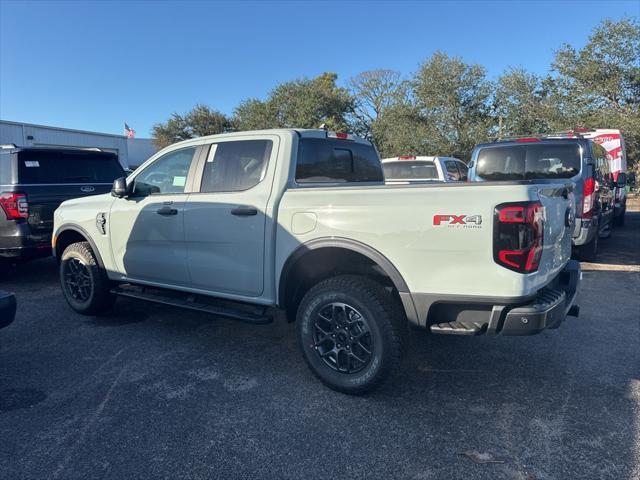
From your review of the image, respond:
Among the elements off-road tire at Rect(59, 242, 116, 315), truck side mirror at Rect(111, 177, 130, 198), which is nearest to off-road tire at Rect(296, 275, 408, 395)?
truck side mirror at Rect(111, 177, 130, 198)

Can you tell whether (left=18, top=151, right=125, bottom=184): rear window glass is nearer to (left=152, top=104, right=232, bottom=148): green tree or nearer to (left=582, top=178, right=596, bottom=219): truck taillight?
(left=582, top=178, right=596, bottom=219): truck taillight

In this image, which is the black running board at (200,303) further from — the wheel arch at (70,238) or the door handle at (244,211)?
the door handle at (244,211)

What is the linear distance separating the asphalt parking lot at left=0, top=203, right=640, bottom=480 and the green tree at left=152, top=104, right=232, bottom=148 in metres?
39.6

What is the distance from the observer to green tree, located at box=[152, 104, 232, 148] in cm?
4178

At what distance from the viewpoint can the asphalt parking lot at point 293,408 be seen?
2477mm

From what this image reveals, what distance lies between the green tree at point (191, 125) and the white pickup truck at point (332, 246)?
129 ft

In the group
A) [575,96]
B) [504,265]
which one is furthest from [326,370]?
[575,96]

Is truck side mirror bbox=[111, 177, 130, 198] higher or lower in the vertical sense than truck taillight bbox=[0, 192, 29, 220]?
higher

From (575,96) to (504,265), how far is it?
22975mm

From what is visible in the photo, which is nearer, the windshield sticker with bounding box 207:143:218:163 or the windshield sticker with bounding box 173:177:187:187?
the windshield sticker with bounding box 207:143:218:163

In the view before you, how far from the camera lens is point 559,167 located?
681cm

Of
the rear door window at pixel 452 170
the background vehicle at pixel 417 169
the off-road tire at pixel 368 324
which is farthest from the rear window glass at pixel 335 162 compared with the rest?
the rear door window at pixel 452 170

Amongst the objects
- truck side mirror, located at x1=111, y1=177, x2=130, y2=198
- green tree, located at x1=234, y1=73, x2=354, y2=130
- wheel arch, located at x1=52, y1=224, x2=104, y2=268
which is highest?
green tree, located at x1=234, y1=73, x2=354, y2=130

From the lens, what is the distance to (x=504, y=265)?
261 cm
